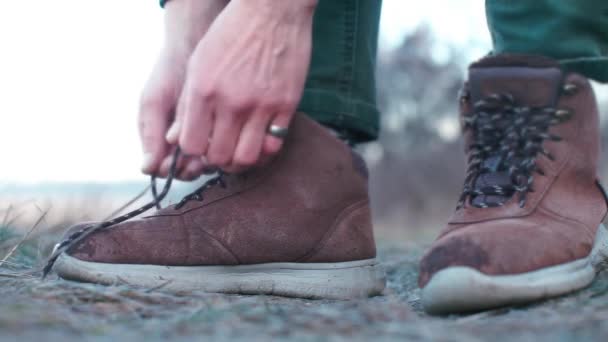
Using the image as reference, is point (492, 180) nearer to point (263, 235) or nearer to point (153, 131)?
point (263, 235)

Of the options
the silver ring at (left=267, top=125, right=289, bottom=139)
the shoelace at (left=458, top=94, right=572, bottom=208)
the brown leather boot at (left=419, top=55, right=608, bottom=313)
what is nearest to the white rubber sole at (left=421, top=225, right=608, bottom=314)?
the brown leather boot at (left=419, top=55, right=608, bottom=313)

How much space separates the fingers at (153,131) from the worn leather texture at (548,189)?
679 millimetres

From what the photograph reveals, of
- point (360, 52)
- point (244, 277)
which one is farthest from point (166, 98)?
point (360, 52)

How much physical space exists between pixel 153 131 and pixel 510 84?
842 mm

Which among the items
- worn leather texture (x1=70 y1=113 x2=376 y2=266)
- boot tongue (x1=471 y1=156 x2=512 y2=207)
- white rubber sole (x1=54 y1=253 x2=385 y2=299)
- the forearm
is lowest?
white rubber sole (x1=54 y1=253 x2=385 y2=299)

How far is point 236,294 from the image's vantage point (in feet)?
5.57

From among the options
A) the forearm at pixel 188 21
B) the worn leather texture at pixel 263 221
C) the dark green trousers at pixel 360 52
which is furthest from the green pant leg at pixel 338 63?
the forearm at pixel 188 21

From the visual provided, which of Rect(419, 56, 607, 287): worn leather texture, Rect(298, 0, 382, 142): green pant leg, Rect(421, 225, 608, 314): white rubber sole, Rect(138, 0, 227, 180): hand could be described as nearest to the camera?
Rect(421, 225, 608, 314): white rubber sole

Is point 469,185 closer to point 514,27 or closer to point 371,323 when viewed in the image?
point 514,27

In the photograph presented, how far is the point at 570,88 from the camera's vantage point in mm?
1480

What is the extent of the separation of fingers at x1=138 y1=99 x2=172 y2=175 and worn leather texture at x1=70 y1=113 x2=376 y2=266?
0.20 meters

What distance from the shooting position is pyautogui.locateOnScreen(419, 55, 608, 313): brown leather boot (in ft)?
4.40

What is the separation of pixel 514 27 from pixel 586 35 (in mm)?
167

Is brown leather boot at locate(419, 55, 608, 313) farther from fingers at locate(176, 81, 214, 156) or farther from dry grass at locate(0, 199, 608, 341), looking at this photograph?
fingers at locate(176, 81, 214, 156)
